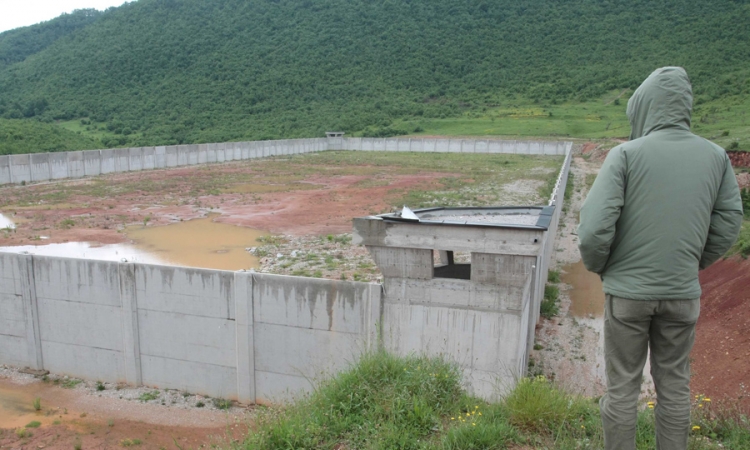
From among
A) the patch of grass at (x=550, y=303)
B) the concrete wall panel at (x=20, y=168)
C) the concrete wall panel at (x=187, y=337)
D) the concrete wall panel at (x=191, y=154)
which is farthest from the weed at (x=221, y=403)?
the concrete wall panel at (x=191, y=154)

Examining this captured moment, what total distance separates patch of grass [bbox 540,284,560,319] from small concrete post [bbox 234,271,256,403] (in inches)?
260

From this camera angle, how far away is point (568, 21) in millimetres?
107875

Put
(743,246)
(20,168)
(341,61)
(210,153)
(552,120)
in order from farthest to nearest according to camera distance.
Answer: (341,61), (552,120), (210,153), (20,168), (743,246)

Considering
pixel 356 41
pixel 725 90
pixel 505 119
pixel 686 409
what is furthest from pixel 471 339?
pixel 356 41

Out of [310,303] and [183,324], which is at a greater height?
[310,303]

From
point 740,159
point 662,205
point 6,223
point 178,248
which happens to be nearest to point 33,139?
point 6,223

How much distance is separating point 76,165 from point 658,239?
34.4 m

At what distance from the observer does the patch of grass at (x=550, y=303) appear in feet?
44.6

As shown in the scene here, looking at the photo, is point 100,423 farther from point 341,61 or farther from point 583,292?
point 341,61

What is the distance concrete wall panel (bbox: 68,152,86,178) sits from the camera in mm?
32381

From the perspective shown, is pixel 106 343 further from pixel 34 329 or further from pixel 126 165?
pixel 126 165

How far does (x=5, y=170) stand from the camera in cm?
2902

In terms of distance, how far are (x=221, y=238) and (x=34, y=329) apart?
272 inches

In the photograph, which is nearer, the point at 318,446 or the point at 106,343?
the point at 318,446
